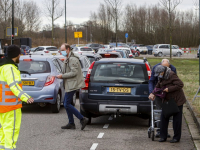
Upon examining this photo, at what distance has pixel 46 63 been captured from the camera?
11.3 meters

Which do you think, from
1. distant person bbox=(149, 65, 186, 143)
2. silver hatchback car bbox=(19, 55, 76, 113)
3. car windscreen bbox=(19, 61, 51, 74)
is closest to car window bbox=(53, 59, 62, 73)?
silver hatchback car bbox=(19, 55, 76, 113)

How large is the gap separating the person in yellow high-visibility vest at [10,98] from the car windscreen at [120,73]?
369 cm

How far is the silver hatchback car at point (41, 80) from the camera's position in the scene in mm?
10867

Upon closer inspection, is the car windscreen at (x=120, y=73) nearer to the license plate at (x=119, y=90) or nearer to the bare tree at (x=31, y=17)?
the license plate at (x=119, y=90)

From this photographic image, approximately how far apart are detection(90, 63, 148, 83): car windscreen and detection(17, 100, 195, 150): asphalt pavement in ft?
3.51

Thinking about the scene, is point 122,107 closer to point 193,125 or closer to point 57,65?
point 193,125

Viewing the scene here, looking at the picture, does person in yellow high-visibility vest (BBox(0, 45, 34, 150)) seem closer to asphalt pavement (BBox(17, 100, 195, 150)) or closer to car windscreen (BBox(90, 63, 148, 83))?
asphalt pavement (BBox(17, 100, 195, 150))

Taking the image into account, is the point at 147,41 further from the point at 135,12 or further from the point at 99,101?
the point at 99,101

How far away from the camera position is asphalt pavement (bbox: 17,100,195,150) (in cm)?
727

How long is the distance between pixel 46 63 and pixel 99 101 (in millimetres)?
2988

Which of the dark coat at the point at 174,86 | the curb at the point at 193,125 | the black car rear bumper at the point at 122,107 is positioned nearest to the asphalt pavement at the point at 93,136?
the curb at the point at 193,125

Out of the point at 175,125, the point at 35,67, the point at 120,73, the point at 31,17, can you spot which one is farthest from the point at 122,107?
the point at 31,17

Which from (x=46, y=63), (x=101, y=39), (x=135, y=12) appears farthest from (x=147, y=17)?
(x=46, y=63)

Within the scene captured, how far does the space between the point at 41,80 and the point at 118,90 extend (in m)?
2.82
